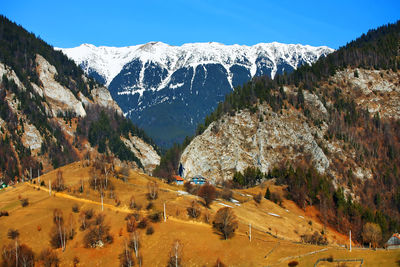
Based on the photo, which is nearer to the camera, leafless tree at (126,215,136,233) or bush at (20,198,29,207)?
leafless tree at (126,215,136,233)

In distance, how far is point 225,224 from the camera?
8250 cm

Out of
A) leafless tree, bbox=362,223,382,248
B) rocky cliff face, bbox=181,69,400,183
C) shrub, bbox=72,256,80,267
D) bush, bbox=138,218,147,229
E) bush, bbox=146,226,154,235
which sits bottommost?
leafless tree, bbox=362,223,382,248

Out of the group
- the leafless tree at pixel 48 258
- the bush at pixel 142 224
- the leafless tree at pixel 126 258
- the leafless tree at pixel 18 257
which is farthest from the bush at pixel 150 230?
the leafless tree at pixel 18 257

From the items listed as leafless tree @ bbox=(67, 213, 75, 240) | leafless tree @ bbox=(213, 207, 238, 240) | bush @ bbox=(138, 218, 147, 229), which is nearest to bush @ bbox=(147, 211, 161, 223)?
bush @ bbox=(138, 218, 147, 229)

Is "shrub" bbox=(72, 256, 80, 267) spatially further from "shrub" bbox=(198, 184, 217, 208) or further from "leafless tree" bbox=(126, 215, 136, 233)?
"shrub" bbox=(198, 184, 217, 208)

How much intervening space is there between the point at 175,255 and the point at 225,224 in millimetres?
14232

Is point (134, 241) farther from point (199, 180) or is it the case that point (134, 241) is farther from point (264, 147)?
point (264, 147)

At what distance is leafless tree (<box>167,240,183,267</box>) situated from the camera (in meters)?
71.1

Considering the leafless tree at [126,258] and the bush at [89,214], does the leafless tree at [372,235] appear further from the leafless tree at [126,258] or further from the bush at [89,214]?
the bush at [89,214]

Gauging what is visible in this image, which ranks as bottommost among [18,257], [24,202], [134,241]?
[18,257]

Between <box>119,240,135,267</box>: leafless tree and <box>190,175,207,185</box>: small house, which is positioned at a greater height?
<box>190,175,207,185</box>: small house

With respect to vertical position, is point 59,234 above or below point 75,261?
above

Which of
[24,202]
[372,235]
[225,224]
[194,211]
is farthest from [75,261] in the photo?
[372,235]

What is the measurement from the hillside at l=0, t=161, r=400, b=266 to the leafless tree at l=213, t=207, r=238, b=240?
140 centimetres
